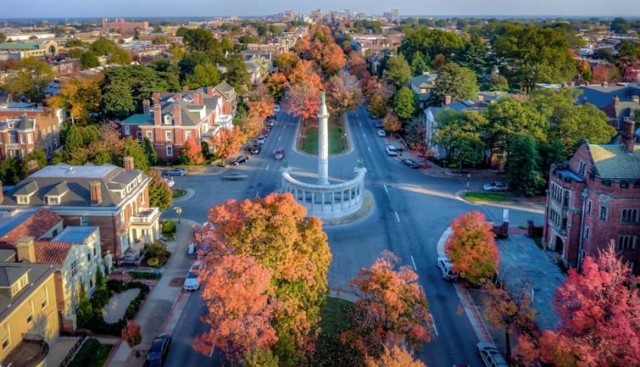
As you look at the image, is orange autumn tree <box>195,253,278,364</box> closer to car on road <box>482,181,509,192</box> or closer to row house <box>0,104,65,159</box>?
car on road <box>482,181,509,192</box>

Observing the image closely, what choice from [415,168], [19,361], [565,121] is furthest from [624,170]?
[19,361]

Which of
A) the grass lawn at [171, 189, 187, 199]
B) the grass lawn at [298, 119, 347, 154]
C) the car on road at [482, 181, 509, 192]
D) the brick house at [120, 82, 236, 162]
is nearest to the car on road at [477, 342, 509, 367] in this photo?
the car on road at [482, 181, 509, 192]

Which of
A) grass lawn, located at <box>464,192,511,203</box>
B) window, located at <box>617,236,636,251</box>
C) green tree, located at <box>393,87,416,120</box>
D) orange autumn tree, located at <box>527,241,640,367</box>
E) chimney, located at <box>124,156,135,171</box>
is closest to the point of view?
orange autumn tree, located at <box>527,241,640,367</box>

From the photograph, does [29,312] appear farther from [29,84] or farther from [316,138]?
[29,84]

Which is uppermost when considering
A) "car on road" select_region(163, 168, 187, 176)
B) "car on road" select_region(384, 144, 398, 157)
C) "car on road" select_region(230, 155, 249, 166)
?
"car on road" select_region(384, 144, 398, 157)

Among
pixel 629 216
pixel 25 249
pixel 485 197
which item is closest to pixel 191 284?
pixel 25 249

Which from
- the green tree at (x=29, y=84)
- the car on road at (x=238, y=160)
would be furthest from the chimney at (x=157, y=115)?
the green tree at (x=29, y=84)
